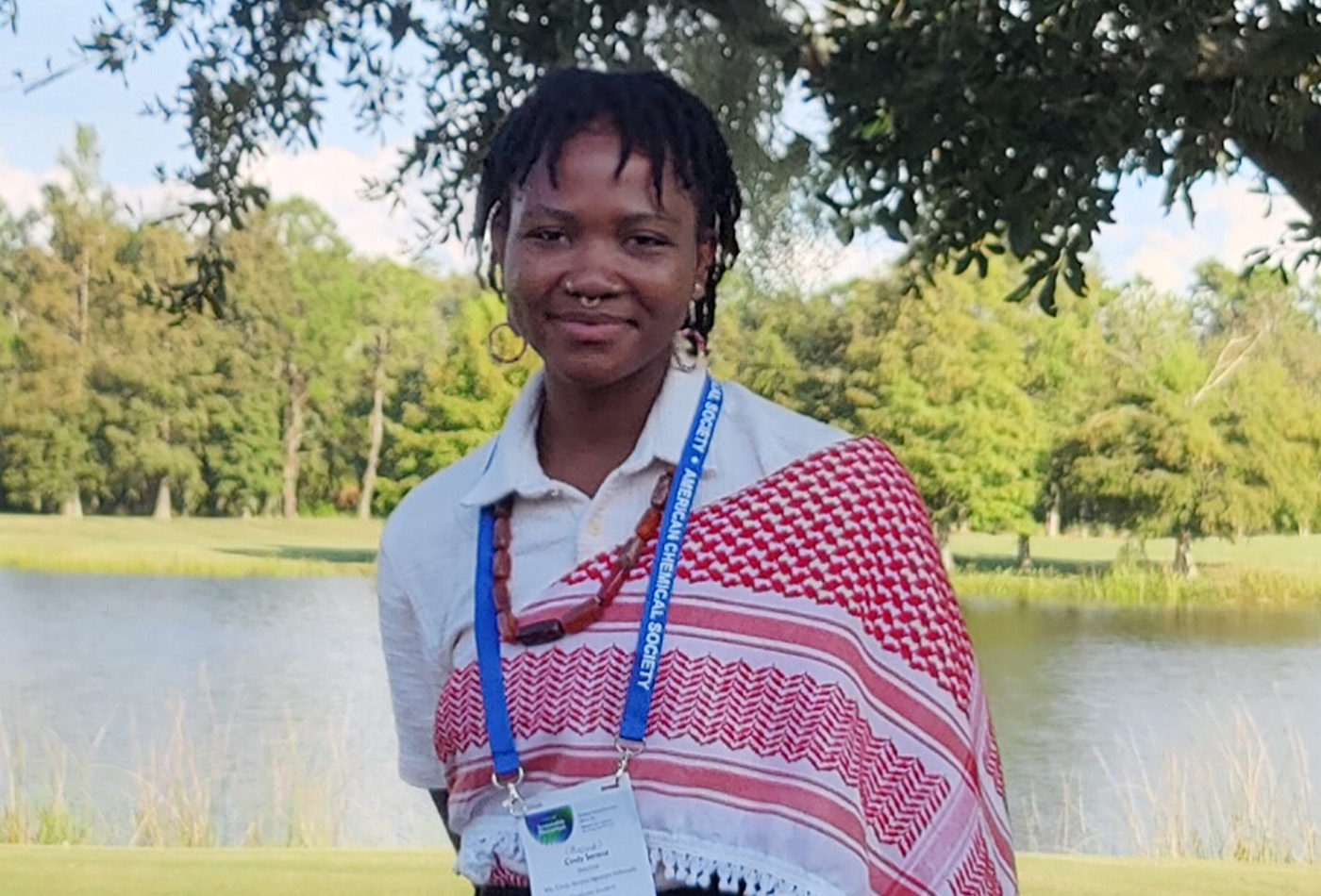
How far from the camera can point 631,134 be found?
141 cm

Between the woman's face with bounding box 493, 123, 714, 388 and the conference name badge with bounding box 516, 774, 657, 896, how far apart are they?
12.7 inches

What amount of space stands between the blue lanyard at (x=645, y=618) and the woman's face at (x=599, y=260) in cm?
8

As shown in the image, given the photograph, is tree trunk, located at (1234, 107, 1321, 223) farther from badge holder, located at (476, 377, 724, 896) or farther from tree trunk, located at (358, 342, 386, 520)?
tree trunk, located at (358, 342, 386, 520)

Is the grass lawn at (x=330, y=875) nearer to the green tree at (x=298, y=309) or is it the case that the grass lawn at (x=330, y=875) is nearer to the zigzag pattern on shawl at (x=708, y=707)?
the zigzag pattern on shawl at (x=708, y=707)

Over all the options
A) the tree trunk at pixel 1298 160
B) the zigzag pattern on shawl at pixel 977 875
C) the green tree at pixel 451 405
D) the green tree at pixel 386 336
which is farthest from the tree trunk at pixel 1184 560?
the zigzag pattern on shawl at pixel 977 875

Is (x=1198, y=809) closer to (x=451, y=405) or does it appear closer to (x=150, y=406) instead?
(x=451, y=405)

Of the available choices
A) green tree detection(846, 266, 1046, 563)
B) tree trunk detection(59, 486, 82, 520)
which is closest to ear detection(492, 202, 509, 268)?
green tree detection(846, 266, 1046, 563)

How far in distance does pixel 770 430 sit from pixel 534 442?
0.66ft

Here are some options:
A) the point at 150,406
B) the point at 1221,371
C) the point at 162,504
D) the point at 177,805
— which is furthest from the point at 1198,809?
the point at 162,504

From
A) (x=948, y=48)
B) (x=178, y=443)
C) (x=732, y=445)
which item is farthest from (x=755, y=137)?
(x=178, y=443)

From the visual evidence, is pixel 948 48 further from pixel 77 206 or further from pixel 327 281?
pixel 77 206

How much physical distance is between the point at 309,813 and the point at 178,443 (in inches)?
232

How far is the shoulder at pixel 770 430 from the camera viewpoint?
143 centimetres

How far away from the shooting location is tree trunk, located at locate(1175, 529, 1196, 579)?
448 inches
